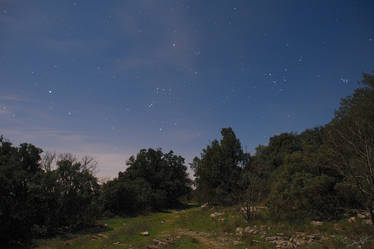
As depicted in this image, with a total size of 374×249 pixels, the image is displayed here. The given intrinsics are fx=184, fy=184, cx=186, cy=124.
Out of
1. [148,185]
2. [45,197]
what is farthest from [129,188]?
[45,197]

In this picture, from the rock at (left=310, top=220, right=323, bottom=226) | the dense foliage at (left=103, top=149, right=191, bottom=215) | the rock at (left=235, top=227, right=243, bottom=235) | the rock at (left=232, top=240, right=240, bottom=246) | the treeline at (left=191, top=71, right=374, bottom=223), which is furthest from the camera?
the dense foliage at (left=103, top=149, right=191, bottom=215)

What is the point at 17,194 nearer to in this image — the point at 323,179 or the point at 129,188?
the point at 129,188

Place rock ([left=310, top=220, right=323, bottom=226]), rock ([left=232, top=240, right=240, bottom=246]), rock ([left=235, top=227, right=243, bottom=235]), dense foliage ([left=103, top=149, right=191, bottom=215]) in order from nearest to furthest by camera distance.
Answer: rock ([left=232, top=240, right=240, bottom=246]), rock ([left=310, top=220, right=323, bottom=226]), rock ([left=235, top=227, right=243, bottom=235]), dense foliage ([left=103, top=149, right=191, bottom=215])

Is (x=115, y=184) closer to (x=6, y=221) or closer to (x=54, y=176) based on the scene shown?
(x=54, y=176)

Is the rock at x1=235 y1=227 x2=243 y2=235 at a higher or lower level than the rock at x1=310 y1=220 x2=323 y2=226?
lower

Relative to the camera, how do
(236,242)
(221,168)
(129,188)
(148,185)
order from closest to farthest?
(236,242)
(129,188)
(221,168)
(148,185)

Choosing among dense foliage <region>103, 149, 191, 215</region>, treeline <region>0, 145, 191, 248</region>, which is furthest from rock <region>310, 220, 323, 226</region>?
dense foliage <region>103, 149, 191, 215</region>

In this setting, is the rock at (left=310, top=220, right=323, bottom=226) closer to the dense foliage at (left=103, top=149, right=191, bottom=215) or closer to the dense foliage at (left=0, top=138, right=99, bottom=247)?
the dense foliage at (left=0, top=138, right=99, bottom=247)

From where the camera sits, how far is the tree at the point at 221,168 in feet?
114

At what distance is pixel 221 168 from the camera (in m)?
36.3

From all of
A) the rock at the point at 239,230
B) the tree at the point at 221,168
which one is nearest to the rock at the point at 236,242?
the rock at the point at 239,230

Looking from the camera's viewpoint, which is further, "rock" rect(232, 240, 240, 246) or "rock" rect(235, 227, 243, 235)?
"rock" rect(235, 227, 243, 235)

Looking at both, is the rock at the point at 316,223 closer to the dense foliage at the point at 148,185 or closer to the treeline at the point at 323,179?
the treeline at the point at 323,179

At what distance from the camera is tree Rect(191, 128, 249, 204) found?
3466 centimetres
